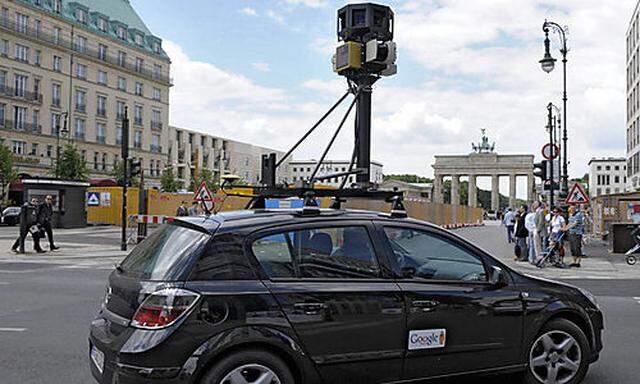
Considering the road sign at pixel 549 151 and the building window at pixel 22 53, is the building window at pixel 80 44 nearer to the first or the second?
the building window at pixel 22 53

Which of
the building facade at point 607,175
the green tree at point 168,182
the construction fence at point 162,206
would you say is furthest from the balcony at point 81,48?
the building facade at point 607,175

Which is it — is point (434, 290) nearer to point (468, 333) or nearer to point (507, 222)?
point (468, 333)

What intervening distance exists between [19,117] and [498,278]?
66.8 metres

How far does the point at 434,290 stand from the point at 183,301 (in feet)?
6.42

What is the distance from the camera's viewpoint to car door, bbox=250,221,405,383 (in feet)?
15.0

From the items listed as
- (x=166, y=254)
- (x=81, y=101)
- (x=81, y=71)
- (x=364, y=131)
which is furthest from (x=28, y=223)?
(x=81, y=71)

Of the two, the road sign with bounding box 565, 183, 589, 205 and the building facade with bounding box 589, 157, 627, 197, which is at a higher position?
the building facade with bounding box 589, 157, 627, 197

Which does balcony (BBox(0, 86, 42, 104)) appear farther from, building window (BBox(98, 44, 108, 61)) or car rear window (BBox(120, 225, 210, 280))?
car rear window (BBox(120, 225, 210, 280))

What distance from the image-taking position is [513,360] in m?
5.38

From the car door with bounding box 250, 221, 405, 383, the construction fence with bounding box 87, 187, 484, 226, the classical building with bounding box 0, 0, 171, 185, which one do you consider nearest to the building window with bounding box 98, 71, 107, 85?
the classical building with bounding box 0, 0, 171, 185

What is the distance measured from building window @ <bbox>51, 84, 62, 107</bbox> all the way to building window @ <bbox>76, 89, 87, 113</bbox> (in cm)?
275

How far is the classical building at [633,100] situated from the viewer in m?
65.6

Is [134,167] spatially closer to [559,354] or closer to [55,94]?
[559,354]

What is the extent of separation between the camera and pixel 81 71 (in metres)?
72.4
